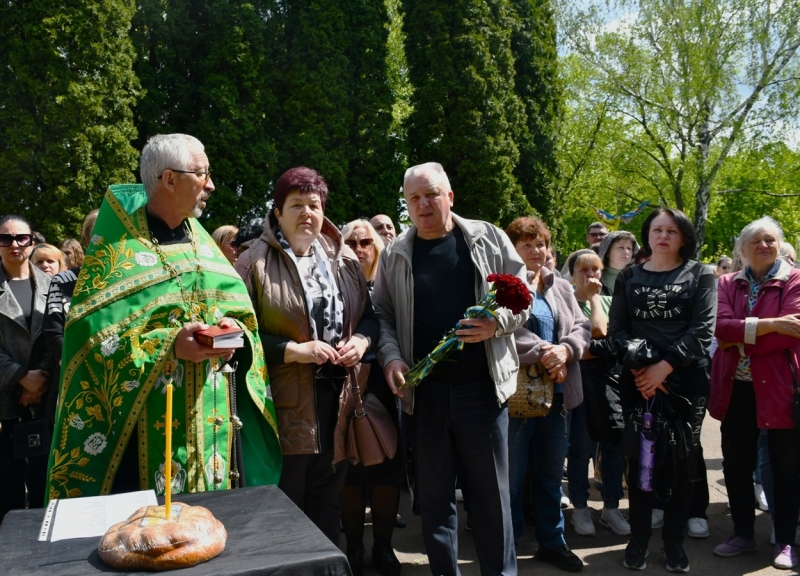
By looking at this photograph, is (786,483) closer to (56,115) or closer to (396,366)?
(396,366)

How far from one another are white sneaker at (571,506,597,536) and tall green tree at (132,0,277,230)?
1281cm

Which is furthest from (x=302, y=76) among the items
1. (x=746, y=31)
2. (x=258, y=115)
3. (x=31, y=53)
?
(x=746, y=31)

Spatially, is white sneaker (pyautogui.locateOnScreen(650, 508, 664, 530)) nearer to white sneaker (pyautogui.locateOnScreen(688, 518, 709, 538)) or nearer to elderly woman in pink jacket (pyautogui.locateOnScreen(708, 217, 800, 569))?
white sneaker (pyautogui.locateOnScreen(688, 518, 709, 538))

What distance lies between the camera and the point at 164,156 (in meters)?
3.06

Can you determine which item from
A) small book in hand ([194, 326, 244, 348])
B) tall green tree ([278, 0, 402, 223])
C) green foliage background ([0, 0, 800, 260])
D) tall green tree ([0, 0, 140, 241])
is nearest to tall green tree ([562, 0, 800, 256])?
green foliage background ([0, 0, 800, 260])

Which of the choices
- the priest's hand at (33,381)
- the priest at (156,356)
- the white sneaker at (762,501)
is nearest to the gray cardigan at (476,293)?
the priest at (156,356)

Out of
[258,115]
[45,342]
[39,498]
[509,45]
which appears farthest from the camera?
[509,45]

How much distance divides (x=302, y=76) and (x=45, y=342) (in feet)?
48.4

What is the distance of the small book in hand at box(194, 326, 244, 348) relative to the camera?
2824mm

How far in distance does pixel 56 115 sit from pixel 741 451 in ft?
45.3

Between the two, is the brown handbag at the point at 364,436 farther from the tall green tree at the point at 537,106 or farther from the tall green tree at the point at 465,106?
the tall green tree at the point at 537,106

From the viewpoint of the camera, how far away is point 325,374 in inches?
145

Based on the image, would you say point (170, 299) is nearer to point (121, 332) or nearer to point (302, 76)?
point (121, 332)

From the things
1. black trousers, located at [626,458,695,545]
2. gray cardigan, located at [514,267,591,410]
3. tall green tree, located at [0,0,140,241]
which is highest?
tall green tree, located at [0,0,140,241]
